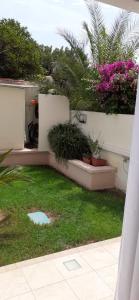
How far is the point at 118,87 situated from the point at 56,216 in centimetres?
343

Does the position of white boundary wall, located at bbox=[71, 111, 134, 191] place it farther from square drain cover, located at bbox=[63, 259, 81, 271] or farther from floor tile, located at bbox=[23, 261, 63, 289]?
floor tile, located at bbox=[23, 261, 63, 289]

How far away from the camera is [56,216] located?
5.02m

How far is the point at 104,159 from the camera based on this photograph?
7.17 m

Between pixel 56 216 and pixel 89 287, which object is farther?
pixel 56 216

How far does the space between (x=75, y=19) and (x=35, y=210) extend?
22.5 ft

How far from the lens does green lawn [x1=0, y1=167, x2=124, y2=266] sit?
13.0 ft

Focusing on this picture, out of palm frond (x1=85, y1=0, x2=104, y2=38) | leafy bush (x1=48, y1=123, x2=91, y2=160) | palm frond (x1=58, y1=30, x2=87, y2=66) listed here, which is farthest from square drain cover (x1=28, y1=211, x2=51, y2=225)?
palm frond (x1=85, y1=0, x2=104, y2=38)

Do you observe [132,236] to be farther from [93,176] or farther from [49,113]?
[49,113]

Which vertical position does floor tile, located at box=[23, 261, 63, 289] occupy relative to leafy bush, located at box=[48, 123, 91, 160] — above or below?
below

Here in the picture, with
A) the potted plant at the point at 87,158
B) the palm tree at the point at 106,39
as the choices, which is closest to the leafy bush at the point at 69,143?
the potted plant at the point at 87,158

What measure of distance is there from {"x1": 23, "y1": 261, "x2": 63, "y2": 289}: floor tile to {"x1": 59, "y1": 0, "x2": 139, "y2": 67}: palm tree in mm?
6864

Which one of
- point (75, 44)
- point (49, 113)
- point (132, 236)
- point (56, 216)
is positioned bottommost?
point (56, 216)

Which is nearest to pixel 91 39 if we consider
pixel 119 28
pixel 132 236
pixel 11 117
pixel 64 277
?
pixel 119 28

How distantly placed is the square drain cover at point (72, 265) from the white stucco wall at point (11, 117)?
5.62 meters
